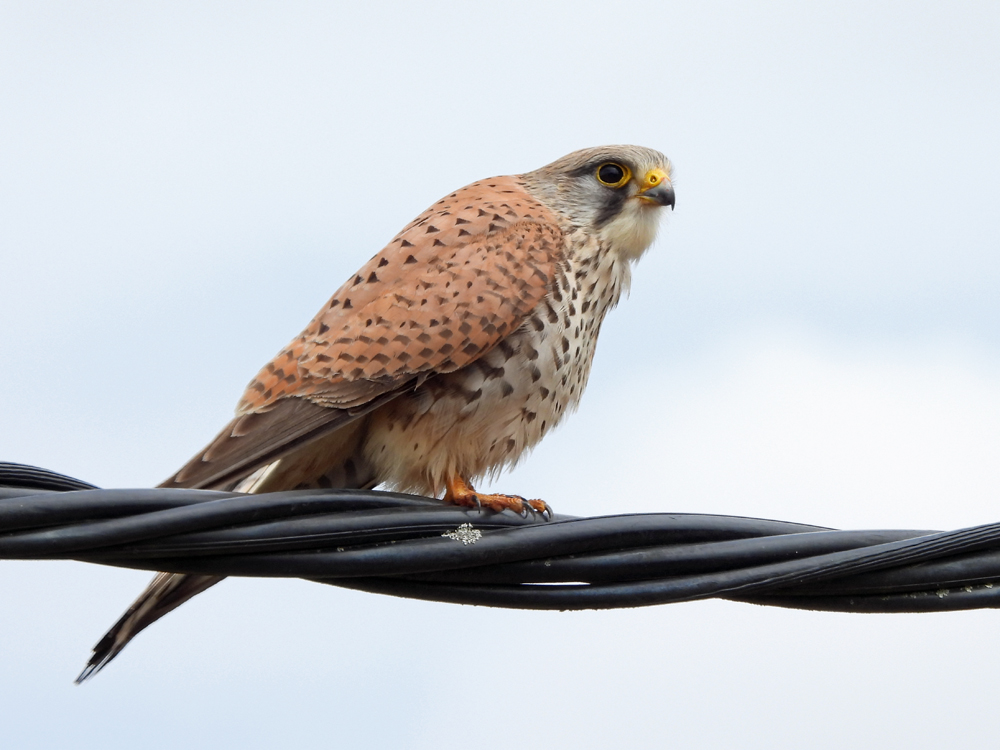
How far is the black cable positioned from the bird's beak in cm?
212

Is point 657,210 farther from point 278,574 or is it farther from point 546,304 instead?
point 278,574

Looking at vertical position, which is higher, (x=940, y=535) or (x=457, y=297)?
(x=457, y=297)

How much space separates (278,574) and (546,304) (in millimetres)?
1594

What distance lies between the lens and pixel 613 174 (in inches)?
182

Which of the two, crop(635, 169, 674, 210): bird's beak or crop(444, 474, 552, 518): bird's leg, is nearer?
crop(444, 474, 552, 518): bird's leg

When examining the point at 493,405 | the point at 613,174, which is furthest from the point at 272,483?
the point at 613,174

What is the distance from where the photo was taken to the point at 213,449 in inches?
128

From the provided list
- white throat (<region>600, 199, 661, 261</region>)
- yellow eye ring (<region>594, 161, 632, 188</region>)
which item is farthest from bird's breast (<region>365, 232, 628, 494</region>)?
yellow eye ring (<region>594, 161, 632, 188</region>)

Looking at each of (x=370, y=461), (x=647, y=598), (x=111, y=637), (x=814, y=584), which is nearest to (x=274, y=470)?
(x=370, y=461)

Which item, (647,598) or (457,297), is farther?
(457,297)

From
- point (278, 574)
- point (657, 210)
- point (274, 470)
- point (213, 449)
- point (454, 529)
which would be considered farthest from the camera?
point (657, 210)

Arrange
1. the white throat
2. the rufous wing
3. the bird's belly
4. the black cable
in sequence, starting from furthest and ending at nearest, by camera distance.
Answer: the white throat < the bird's belly < the rufous wing < the black cable

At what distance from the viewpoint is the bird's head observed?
4.43 meters

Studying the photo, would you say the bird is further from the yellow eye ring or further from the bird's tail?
the yellow eye ring
